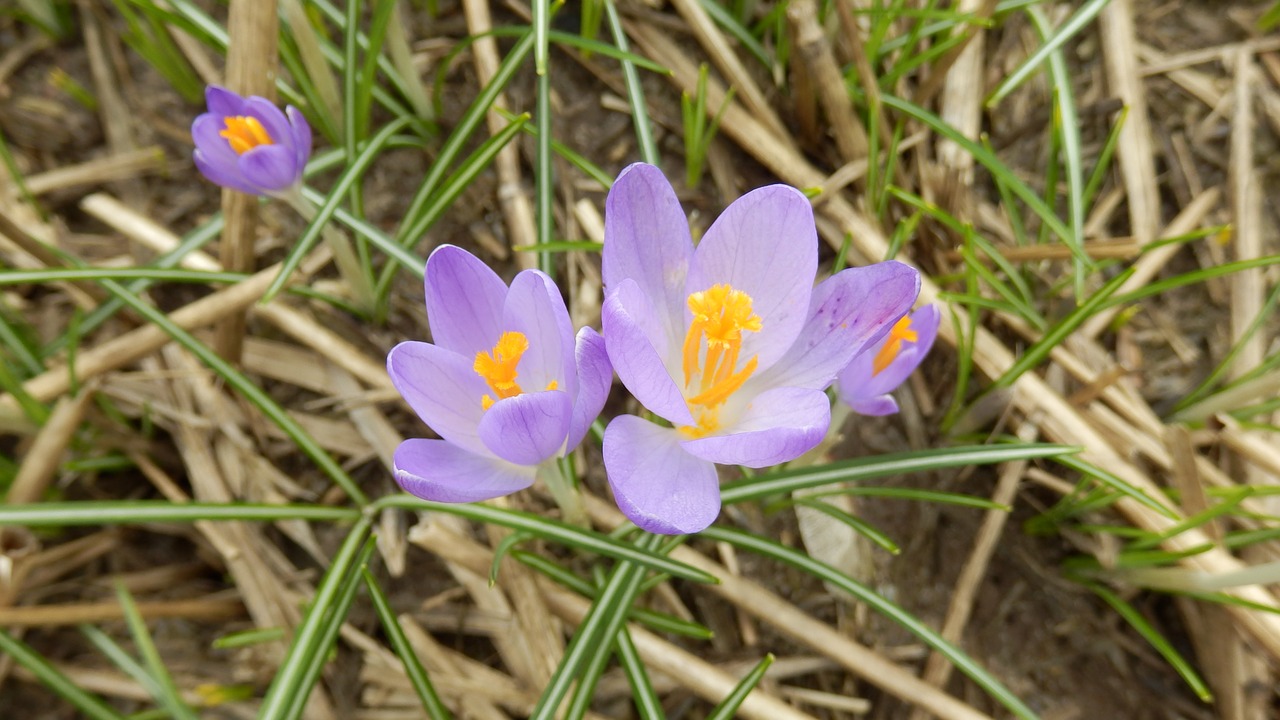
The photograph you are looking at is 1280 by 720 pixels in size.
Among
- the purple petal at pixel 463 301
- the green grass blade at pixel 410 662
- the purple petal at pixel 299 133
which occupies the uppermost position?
the purple petal at pixel 299 133

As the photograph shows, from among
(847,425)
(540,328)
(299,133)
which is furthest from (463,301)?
(847,425)

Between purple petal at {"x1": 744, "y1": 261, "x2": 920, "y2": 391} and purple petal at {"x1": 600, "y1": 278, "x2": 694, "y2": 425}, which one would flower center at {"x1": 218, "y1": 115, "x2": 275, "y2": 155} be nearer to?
purple petal at {"x1": 600, "y1": 278, "x2": 694, "y2": 425}

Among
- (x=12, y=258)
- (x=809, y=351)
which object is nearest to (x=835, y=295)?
(x=809, y=351)

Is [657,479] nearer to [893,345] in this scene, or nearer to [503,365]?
[503,365]

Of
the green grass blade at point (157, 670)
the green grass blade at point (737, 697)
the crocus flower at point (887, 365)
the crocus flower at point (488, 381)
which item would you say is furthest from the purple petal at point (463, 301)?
the green grass blade at point (157, 670)

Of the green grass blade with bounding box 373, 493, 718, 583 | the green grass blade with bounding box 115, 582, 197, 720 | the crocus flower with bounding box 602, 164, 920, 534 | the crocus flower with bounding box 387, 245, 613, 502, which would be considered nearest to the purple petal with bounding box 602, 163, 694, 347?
the crocus flower with bounding box 602, 164, 920, 534

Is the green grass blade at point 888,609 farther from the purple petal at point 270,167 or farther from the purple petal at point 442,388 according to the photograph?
the purple petal at point 270,167
